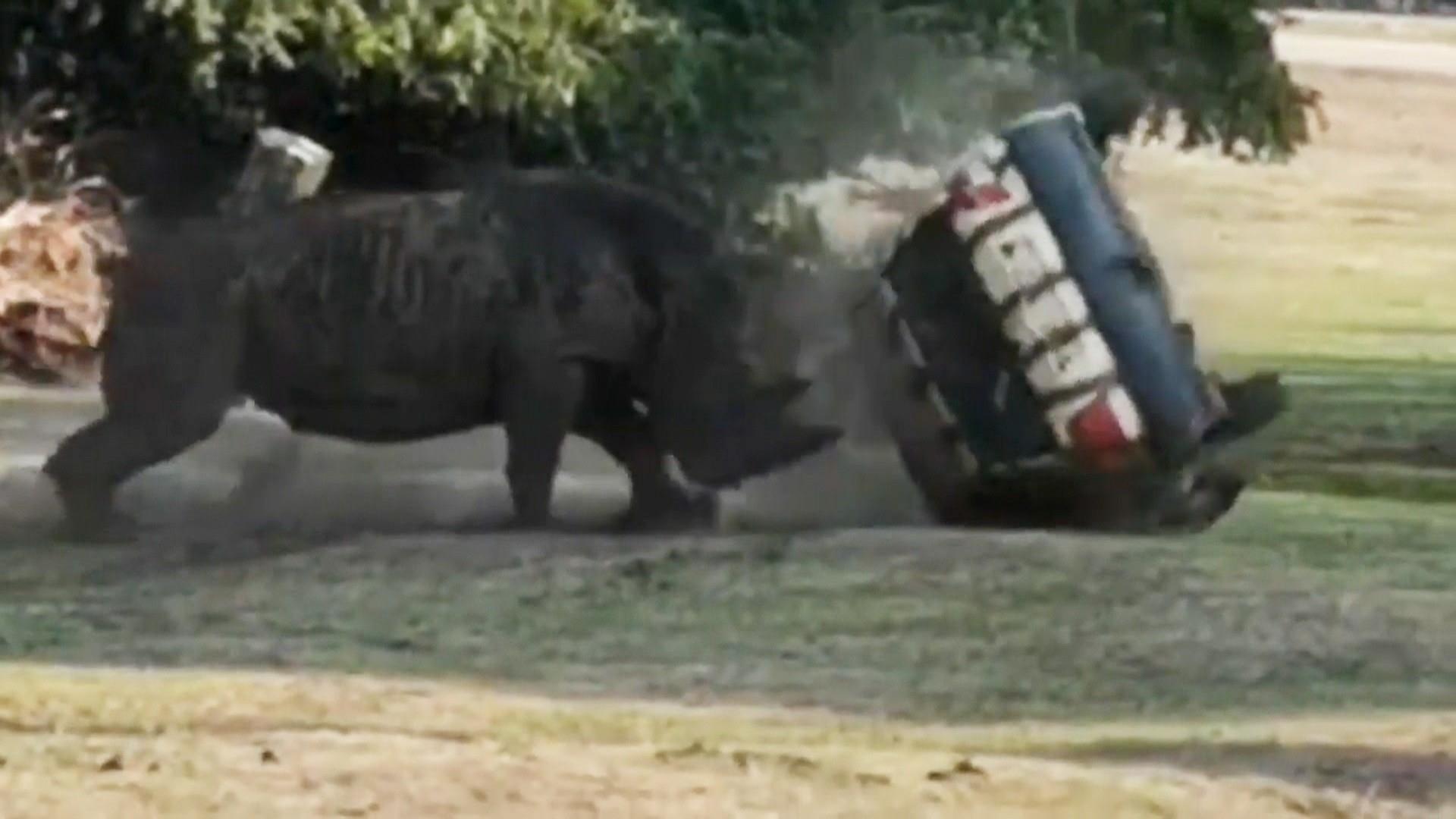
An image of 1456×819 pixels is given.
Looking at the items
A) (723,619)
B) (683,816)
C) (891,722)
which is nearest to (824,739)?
(891,722)

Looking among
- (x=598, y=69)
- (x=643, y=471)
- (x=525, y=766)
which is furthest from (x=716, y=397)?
(x=525, y=766)

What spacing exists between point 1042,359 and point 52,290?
19.4 ft

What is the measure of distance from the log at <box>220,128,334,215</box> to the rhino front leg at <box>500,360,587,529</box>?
3.51 ft

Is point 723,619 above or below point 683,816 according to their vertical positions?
below

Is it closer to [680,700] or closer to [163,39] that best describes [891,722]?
[680,700]

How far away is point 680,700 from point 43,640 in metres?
1.69

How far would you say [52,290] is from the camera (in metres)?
16.4

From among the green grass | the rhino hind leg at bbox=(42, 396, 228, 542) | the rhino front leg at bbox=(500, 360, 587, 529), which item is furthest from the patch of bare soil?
the rhino hind leg at bbox=(42, 396, 228, 542)

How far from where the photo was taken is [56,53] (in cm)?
1686

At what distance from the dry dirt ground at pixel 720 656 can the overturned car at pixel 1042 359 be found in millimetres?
258

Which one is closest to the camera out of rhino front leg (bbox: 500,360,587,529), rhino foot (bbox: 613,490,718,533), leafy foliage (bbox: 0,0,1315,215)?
rhino front leg (bbox: 500,360,587,529)

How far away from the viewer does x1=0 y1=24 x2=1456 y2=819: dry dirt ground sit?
727 cm

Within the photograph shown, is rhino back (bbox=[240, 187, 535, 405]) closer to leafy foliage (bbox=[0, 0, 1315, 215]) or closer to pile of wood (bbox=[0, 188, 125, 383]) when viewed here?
leafy foliage (bbox=[0, 0, 1315, 215])

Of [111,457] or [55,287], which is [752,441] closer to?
[111,457]
